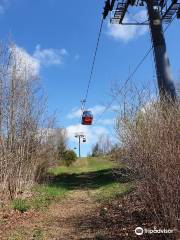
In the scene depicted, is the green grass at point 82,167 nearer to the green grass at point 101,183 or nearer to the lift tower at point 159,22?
the green grass at point 101,183

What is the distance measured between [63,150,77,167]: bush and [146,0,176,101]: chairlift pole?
32.0m

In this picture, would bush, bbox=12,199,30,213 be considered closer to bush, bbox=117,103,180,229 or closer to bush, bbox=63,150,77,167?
bush, bbox=117,103,180,229

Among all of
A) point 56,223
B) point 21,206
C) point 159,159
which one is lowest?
point 56,223

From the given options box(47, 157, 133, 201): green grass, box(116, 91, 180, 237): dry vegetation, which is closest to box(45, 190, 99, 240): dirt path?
box(47, 157, 133, 201): green grass

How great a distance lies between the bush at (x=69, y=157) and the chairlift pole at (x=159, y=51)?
3204 centimetres

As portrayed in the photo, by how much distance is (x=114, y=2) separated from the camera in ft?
60.1

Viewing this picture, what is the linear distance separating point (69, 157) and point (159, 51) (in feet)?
109

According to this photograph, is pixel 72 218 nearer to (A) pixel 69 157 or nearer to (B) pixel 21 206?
(B) pixel 21 206

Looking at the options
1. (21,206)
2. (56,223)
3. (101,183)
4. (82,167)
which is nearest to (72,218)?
(56,223)

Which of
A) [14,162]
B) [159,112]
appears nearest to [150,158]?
[159,112]

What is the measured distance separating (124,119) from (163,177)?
10.4 ft

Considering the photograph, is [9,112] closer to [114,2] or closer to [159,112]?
[114,2]

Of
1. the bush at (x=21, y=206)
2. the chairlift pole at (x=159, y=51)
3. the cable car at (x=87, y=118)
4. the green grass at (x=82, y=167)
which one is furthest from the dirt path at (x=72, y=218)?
the green grass at (x=82, y=167)

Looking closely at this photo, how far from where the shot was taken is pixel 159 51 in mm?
17328
